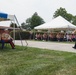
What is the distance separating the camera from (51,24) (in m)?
28.0

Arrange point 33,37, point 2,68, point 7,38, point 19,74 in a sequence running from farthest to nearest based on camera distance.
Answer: point 33,37
point 7,38
point 2,68
point 19,74

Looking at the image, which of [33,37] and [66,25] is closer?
[66,25]

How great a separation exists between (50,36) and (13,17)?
1458 cm

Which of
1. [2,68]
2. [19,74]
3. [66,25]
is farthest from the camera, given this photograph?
[66,25]

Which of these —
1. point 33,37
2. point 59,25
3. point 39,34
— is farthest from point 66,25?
point 33,37

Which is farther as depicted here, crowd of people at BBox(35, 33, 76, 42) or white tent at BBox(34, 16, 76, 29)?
crowd of people at BBox(35, 33, 76, 42)

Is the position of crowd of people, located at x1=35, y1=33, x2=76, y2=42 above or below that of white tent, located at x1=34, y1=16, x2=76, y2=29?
below

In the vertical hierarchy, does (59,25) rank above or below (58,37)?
above

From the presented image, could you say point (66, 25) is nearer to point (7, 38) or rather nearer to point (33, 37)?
point (33, 37)

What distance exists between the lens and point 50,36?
27703 mm

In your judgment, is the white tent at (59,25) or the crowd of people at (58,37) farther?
the crowd of people at (58,37)

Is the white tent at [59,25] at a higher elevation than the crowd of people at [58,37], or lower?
higher

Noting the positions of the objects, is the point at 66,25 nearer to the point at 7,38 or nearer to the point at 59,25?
the point at 59,25

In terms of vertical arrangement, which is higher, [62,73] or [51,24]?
[51,24]
